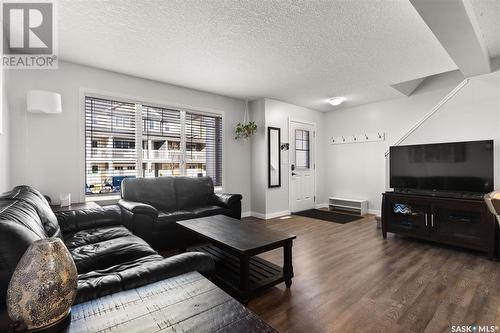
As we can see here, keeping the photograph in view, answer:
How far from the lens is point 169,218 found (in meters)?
3.04

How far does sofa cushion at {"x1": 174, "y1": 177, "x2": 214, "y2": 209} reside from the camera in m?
3.75

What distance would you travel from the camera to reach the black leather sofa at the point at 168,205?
9.25 feet

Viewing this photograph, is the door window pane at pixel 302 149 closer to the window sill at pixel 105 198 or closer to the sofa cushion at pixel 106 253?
the window sill at pixel 105 198

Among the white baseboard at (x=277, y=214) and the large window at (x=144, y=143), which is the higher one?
the large window at (x=144, y=143)

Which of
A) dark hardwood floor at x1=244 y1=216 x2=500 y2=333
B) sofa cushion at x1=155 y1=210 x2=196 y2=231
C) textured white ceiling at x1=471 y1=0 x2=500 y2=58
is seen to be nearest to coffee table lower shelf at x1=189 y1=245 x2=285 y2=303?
dark hardwood floor at x1=244 y1=216 x2=500 y2=333

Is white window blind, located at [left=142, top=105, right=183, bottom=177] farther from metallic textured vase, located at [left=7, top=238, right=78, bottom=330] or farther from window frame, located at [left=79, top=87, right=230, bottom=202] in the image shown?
metallic textured vase, located at [left=7, top=238, right=78, bottom=330]

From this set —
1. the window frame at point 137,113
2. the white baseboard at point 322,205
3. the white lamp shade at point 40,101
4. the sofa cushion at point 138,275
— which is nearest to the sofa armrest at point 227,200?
Answer: the window frame at point 137,113

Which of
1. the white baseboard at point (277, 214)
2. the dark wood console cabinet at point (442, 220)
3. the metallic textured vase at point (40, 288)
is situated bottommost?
the white baseboard at point (277, 214)

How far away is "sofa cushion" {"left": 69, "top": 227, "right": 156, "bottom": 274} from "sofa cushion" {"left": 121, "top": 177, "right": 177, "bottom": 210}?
1394mm

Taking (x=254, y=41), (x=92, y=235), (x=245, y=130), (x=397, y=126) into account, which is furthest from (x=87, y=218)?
(x=397, y=126)

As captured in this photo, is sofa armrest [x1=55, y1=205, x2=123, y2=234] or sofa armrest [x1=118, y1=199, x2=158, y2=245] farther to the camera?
sofa armrest [x1=118, y1=199, x2=158, y2=245]

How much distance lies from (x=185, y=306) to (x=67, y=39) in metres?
3.11

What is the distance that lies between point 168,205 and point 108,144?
128 cm

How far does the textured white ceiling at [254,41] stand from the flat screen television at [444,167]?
3.82ft
